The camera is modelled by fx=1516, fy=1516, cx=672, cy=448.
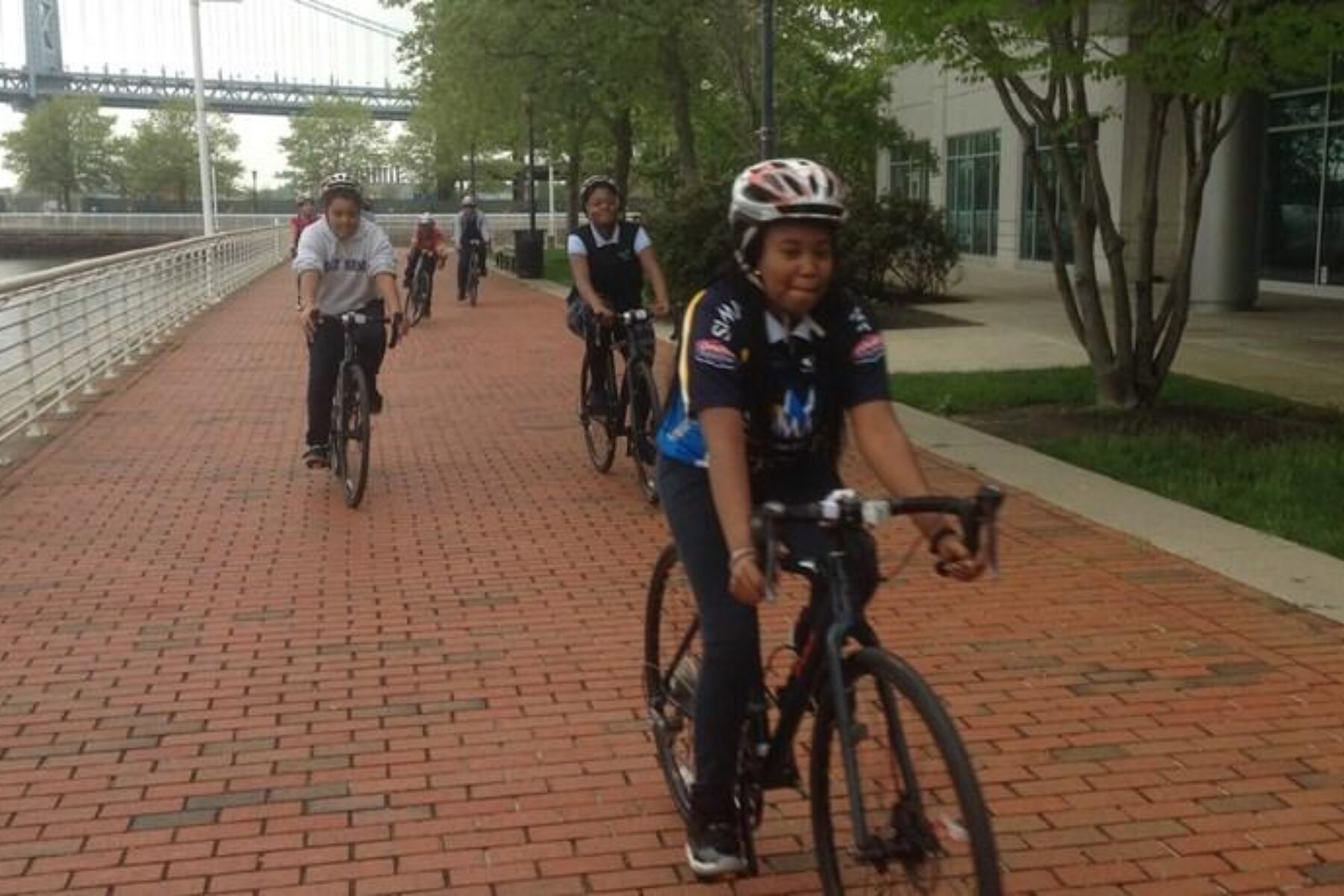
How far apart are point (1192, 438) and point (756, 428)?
7414 millimetres

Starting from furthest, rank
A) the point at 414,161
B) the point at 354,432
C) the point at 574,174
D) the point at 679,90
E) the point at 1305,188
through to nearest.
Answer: the point at 414,161 → the point at 574,174 → the point at 679,90 → the point at 1305,188 → the point at 354,432

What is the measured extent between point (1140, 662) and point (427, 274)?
58.6 ft

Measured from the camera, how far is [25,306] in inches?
450

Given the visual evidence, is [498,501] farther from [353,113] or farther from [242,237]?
[353,113]

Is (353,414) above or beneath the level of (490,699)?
above

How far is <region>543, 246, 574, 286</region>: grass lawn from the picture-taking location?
1308 inches

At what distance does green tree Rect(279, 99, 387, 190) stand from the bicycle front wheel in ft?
328

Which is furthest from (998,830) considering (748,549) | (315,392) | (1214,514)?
(315,392)

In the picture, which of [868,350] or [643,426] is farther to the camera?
[643,426]

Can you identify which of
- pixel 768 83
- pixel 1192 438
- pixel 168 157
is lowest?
pixel 1192 438

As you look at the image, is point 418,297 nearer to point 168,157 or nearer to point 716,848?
point 716,848

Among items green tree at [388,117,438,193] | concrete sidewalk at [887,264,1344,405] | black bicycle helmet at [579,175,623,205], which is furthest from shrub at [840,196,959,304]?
green tree at [388,117,438,193]

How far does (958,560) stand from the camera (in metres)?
3.03

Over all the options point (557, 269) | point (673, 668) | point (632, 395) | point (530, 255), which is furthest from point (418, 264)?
point (673, 668)
